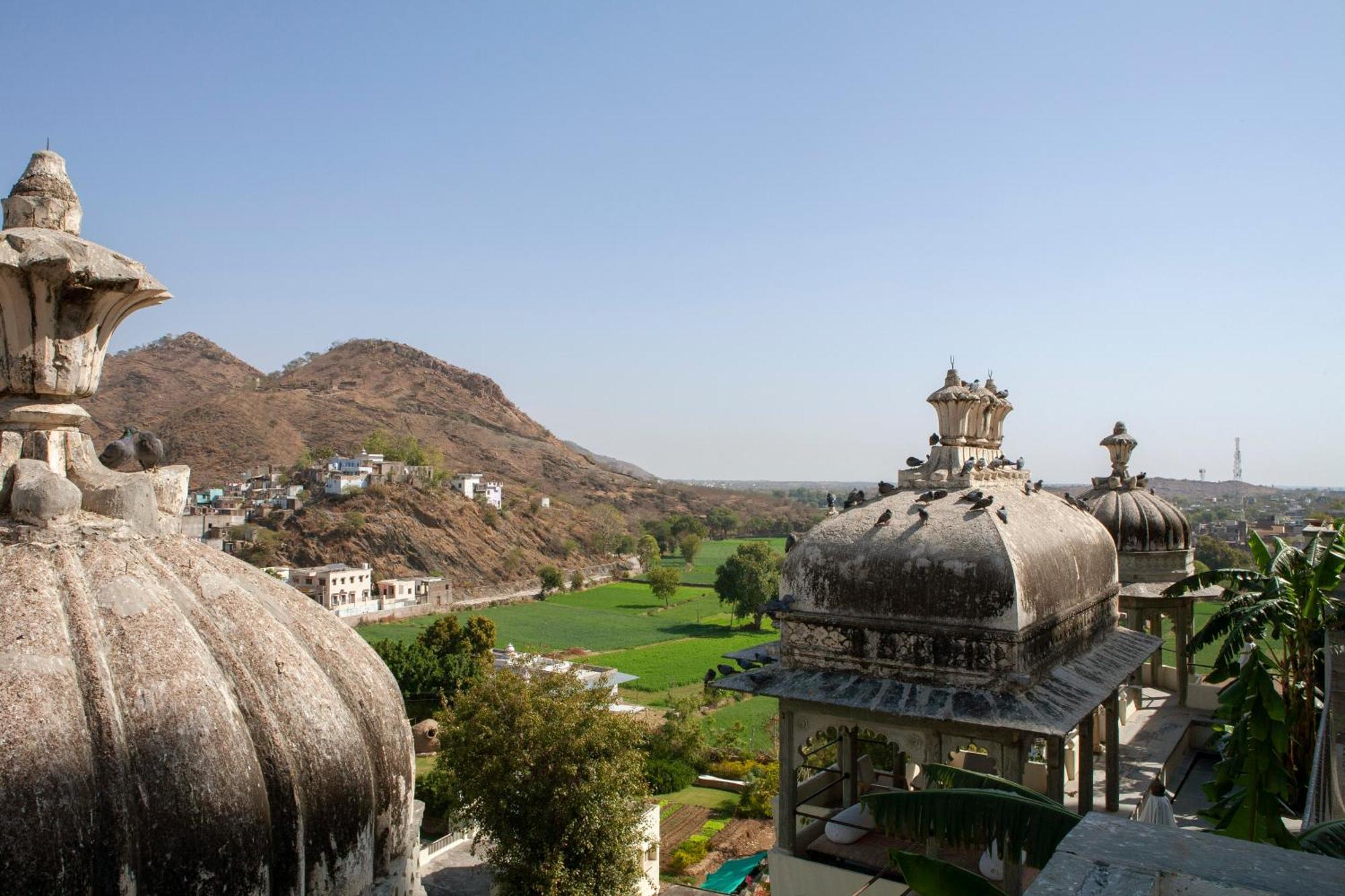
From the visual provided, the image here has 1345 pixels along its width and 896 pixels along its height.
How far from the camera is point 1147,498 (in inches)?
694

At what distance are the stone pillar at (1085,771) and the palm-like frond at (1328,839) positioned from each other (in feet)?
Result: 13.3

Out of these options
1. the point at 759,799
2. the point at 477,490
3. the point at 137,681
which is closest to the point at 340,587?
the point at 477,490

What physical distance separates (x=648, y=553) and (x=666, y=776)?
6727cm

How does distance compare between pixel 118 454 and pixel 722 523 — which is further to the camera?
pixel 722 523

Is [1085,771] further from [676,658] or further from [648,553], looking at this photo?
[648,553]

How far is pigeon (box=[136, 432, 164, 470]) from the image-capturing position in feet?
12.2

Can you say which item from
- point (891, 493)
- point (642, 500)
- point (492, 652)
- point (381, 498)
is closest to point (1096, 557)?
point (891, 493)

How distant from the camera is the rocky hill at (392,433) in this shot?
83.8 meters

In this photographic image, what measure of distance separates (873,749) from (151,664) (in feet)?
61.4

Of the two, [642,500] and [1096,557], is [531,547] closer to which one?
[642,500]

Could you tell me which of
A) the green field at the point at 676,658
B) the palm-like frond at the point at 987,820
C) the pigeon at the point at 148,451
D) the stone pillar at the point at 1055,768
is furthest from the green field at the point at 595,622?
the pigeon at the point at 148,451

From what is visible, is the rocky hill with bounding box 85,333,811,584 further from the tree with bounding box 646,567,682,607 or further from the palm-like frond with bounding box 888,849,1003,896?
the palm-like frond with bounding box 888,849,1003,896

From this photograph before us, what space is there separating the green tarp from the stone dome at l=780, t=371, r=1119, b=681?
13451 mm

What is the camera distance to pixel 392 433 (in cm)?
12756
